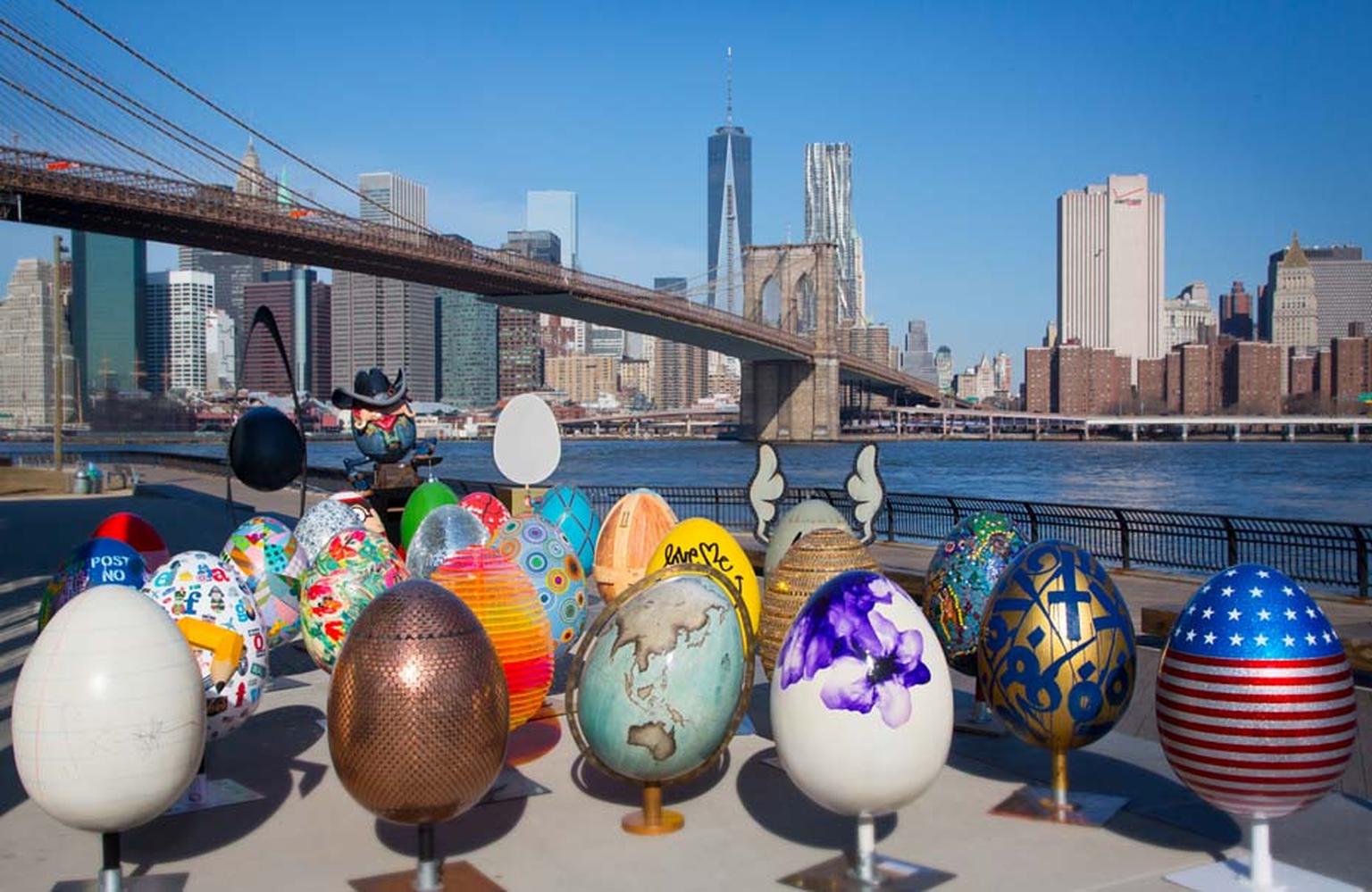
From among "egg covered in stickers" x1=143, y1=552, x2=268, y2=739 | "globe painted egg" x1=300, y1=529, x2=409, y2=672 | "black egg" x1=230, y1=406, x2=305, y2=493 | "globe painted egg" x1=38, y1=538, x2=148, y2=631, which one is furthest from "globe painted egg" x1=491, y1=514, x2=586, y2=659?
"black egg" x1=230, y1=406, x2=305, y2=493

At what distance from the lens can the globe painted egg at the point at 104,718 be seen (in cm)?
514

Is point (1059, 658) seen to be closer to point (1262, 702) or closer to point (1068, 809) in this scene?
point (1068, 809)

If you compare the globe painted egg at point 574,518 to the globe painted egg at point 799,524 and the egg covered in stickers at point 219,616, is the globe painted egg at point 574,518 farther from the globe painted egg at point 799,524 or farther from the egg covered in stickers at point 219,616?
the egg covered in stickers at point 219,616

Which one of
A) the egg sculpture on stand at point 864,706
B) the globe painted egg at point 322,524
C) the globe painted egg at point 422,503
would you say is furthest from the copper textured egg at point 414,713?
the globe painted egg at point 422,503

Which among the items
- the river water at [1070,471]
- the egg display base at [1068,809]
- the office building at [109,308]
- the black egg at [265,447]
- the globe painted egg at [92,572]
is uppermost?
the office building at [109,308]

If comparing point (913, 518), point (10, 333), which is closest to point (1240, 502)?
point (913, 518)

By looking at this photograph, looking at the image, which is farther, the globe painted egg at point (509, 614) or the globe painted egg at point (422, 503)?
the globe painted egg at point (422, 503)

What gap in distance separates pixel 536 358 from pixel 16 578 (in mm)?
171941

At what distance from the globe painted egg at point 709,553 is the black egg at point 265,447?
756 centimetres

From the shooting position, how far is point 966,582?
771 centimetres

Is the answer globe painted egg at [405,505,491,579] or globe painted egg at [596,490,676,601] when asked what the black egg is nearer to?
globe painted egg at [405,505,491,579]

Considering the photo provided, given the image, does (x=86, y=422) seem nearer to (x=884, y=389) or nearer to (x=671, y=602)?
(x=884, y=389)

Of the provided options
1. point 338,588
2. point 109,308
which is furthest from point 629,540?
point 109,308

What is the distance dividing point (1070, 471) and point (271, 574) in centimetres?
5685
